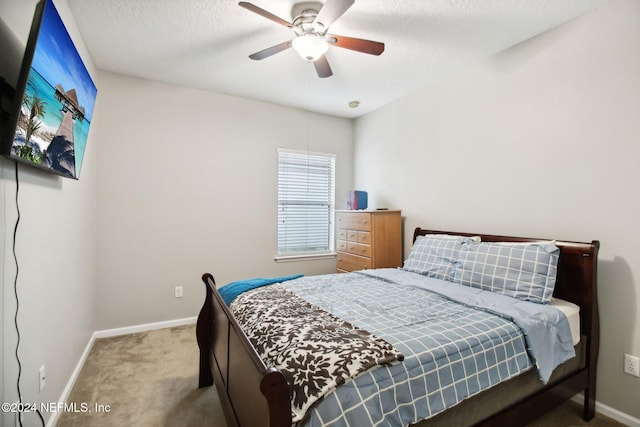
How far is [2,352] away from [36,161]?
2.73 feet

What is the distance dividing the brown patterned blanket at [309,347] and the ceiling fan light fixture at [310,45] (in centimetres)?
166

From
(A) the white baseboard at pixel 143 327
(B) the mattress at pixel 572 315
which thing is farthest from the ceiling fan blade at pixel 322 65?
(A) the white baseboard at pixel 143 327

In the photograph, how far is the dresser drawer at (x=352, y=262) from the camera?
336 centimetres

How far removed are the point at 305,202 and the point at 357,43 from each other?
2.43 metres

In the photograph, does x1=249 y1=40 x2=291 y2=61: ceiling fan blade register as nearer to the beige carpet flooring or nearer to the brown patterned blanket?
the brown patterned blanket

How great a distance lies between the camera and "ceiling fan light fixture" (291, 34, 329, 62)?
1.92 metres

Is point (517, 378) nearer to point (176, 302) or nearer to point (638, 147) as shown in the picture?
point (638, 147)

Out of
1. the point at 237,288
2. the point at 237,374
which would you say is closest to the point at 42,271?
the point at 237,288

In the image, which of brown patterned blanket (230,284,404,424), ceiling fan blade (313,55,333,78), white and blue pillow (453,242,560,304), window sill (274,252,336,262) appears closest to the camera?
brown patterned blanket (230,284,404,424)

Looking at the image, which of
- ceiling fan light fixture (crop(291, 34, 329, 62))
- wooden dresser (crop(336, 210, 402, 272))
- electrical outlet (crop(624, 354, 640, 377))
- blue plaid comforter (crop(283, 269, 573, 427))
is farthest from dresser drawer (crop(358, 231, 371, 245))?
electrical outlet (crop(624, 354, 640, 377))

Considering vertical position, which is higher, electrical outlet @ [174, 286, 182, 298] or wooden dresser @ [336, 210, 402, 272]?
wooden dresser @ [336, 210, 402, 272]

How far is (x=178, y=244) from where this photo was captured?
330 centimetres

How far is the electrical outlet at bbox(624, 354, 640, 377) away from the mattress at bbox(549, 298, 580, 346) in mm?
327

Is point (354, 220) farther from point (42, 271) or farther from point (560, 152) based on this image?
point (42, 271)
